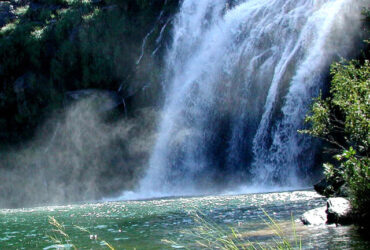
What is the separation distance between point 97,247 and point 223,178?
19.5m

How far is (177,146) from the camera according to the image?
1268 inches

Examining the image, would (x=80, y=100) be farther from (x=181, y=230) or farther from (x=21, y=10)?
(x=181, y=230)

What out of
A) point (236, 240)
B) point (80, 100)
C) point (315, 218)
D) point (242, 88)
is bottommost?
point (315, 218)

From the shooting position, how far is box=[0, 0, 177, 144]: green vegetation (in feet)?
118

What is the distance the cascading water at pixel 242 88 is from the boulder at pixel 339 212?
1436 centimetres

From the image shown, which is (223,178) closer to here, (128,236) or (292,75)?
(292,75)

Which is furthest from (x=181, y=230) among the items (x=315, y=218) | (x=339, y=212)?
(x=339, y=212)

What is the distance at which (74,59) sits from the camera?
3700 cm

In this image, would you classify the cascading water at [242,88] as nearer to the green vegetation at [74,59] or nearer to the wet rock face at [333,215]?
the green vegetation at [74,59]

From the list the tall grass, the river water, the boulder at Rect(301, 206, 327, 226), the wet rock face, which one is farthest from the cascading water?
the tall grass

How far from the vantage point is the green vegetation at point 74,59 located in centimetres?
3609

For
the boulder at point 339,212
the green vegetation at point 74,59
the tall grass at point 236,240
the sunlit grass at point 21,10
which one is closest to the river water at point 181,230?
the tall grass at point 236,240

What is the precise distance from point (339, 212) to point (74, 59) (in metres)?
29.7

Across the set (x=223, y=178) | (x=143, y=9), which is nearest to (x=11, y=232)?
(x=223, y=178)
